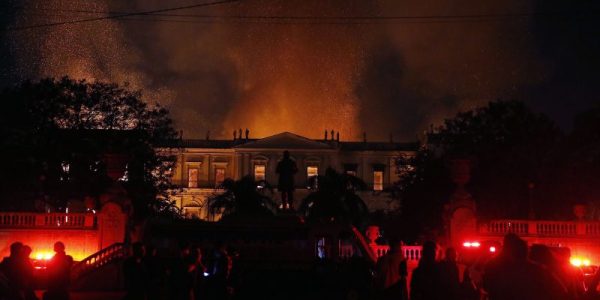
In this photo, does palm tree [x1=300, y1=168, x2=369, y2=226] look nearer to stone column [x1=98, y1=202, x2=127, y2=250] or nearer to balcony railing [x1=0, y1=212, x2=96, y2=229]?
balcony railing [x1=0, y1=212, x2=96, y2=229]

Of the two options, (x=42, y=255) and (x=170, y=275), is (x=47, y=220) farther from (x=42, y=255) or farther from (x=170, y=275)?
(x=170, y=275)

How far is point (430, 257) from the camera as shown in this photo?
9.84 metres

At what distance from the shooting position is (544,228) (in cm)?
2781

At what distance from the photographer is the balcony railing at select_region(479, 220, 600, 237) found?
27250mm

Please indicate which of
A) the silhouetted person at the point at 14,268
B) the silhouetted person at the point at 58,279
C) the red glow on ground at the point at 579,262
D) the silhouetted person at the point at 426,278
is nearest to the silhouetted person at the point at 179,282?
the silhouetted person at the point at 58,279

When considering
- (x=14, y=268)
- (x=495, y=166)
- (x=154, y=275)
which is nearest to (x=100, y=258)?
(x=154, y=275)

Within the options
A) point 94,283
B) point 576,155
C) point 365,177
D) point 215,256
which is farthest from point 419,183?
point 365,177

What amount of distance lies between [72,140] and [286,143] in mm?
54015

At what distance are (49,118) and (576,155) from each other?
26271mm

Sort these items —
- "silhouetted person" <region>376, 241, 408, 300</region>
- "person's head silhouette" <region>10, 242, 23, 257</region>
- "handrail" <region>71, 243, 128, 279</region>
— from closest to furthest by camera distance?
1. "person's head silhouette" <region>10, 242, 23, 257</region>
2. "silhouetted person" <region>376, 241, 408, 300</region>
3. "handrail" <region>71, 243, 128, 279</region>

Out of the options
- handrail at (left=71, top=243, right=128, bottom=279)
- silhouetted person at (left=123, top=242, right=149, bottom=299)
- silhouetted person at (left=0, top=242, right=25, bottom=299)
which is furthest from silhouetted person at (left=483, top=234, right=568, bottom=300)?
handrail at (left=71, top=243, right=128, bottom=279)

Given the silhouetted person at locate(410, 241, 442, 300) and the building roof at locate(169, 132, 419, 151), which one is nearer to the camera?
the silhouetted person at locate(410, 241, 442, 300)

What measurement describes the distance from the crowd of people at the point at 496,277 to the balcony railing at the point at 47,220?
15.4 meters

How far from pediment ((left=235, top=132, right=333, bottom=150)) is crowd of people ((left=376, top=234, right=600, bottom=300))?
256ft
